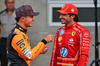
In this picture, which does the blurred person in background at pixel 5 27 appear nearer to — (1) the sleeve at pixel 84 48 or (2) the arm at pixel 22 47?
(1) the sleeve at pixel 84 48

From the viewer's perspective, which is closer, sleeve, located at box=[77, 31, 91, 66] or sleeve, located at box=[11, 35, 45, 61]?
sleeve, located at box=[11, 35, 45, 61]

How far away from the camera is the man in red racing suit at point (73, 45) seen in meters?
4.09

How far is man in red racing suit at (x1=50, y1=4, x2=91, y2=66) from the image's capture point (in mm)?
4086

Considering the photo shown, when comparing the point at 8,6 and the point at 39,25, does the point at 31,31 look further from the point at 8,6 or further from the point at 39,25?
the point at 8,6

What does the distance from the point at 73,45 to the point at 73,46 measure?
0.06 ft

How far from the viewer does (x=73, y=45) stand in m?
4.18

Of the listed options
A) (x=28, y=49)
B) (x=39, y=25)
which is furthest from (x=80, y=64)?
(x=39, y=25)

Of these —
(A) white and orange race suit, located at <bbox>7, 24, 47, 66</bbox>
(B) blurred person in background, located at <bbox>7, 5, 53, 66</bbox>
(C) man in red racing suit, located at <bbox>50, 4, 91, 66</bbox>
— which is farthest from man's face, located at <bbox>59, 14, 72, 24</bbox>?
(A) white and orange race suit, located at <bbox>7, 24, 47, 66</bbox>

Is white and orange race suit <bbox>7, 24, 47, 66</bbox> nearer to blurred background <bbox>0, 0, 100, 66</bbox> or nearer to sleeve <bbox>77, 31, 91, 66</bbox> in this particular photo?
sleeve <bbox>77, 31, 91, 66</bbox>

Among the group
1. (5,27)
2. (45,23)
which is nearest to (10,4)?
(5,27)

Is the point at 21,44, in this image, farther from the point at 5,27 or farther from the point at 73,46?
the point at 5,27

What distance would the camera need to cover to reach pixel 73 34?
423cm

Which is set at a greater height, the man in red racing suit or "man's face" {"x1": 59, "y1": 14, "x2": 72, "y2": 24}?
"man's face" {"x1": 59, "y1": 14, "x2": 72, "y2": 24}

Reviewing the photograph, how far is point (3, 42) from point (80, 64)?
2.80 metres
